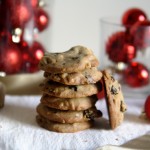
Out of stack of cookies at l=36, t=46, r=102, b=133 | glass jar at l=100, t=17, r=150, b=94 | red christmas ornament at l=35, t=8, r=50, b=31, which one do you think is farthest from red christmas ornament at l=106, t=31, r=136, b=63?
stack of cookies at l=36, t=46, r=102, b=133

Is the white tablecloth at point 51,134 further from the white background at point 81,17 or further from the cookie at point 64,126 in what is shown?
the white background at point 81,17

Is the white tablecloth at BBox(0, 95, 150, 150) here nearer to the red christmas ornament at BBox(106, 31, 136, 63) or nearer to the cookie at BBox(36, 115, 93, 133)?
the cookie at BBox(36, 115, 93, 133)

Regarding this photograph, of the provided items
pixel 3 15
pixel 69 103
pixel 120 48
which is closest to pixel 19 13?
pixel 3 15

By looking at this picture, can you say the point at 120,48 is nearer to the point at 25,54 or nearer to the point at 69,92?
the point at 25,54

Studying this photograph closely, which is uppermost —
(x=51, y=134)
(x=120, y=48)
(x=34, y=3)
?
(x=34, y=3)

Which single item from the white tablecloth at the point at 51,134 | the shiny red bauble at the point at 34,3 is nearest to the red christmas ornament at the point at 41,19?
the shiny red bauble at the point at 34,3

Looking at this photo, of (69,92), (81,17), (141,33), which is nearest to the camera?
(69,92)

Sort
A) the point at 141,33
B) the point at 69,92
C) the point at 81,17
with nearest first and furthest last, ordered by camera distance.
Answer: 1. the point at 69,92
2. the point at 141,33
3. the point at 81,17
